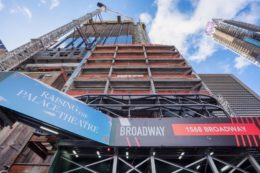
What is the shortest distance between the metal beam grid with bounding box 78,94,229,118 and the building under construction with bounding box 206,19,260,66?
87981mm

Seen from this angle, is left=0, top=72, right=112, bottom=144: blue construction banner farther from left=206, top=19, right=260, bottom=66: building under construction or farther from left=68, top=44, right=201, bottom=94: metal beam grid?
left=206, top=19, right=260, bottom=66: building under construction

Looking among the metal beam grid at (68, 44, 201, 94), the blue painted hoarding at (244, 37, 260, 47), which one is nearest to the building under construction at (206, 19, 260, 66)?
the blue painted hoarding at (244, 37, 260, 47)

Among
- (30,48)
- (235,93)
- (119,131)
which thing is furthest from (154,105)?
Result: (235,93)

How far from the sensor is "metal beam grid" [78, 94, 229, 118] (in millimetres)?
10375

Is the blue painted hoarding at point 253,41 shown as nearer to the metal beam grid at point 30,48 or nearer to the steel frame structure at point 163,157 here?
the metal beam grid at point 30,48

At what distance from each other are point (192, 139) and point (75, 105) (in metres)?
4.65

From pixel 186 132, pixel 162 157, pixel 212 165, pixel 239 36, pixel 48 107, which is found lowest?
pixel 212 165

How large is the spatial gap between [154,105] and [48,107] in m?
5.76

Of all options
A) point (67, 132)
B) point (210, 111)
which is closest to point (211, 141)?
point (210, 111)

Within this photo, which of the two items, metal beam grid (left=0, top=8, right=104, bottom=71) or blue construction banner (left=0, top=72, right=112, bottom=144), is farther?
metal beam grid (left=0, top=8, right=104, bottom=71)

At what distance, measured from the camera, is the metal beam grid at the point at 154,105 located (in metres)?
10.4

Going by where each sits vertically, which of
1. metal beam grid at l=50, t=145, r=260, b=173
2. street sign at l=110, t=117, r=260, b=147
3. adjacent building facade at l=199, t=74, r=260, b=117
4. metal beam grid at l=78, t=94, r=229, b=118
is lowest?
metal beam grid at l=50, t=145, r=260, b=173

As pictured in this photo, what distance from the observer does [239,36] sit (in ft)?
341

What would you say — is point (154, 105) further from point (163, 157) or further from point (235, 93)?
point (235, 93)
